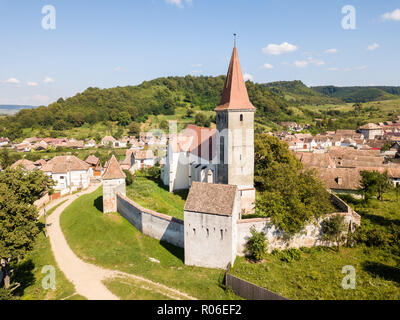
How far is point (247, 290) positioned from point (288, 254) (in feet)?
23.3

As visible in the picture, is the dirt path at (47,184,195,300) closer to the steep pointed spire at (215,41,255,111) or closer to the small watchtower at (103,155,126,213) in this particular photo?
the small watchtower at (103,155,126,213)

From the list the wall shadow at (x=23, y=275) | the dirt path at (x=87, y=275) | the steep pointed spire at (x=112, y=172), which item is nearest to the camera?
the dirt path at (x=87, y=275)

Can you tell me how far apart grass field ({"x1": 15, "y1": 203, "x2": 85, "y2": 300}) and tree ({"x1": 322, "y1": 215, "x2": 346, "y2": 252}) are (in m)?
20.7

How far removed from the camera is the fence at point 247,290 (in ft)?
54.5

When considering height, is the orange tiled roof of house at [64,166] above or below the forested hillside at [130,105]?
below

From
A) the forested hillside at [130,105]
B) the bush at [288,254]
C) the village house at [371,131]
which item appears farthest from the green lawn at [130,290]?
the village house at [371,131]

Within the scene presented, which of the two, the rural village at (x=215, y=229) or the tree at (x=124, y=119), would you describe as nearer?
the rural village at (x=215, y=229)

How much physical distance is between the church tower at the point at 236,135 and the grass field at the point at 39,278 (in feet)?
62.2

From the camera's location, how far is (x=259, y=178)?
38406 millimetres

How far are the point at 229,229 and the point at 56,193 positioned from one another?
36.8m

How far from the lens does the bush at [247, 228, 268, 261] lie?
22.5m

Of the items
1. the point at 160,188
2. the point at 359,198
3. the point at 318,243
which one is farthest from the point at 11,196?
the point at 359,198

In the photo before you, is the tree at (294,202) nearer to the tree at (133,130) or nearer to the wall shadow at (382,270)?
the wall shadow at (382,270)
